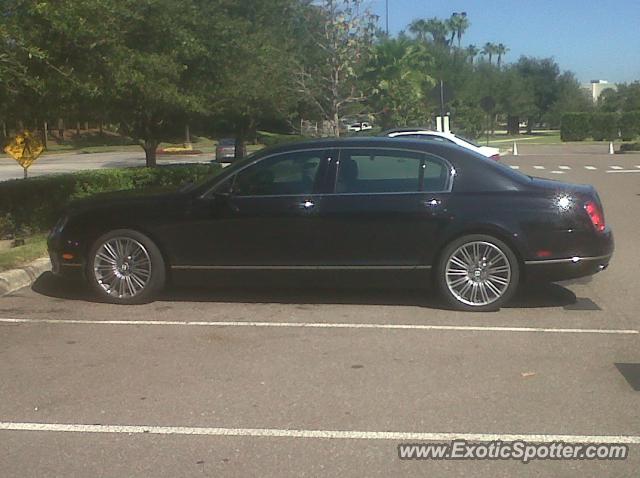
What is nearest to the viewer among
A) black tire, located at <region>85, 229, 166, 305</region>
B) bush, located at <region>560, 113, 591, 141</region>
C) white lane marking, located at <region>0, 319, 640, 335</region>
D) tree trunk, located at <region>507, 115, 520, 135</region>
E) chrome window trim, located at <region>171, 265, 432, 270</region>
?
white lane marking, located at <region>0, 319, 640, 335</region>

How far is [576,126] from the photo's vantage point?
6200cm

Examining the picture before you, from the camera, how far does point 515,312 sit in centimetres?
Answer: 739

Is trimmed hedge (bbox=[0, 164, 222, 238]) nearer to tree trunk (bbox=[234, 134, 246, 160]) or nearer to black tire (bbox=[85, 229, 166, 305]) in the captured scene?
black tire (bbox=[85, 229, 166, 305])

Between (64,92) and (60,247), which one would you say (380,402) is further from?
(64,92)

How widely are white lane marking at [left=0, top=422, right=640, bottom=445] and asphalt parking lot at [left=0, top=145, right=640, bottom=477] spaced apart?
0.01m

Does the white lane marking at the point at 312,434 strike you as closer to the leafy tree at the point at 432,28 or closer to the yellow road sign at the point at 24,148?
the yellow road sign at the point at 24,148

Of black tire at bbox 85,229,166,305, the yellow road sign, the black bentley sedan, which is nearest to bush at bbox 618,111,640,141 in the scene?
the yellow road sign

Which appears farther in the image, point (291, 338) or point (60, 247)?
point (60, 247)

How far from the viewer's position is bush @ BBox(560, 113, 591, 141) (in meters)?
61.7

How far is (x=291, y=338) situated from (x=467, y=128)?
133 ft

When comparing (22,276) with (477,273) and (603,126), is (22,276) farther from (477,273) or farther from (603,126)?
(603,126)

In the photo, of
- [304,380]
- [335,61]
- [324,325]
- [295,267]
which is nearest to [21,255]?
[295,267]

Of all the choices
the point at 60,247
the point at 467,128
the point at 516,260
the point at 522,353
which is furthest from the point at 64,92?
the point at 467,128

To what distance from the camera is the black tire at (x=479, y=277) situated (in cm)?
728
